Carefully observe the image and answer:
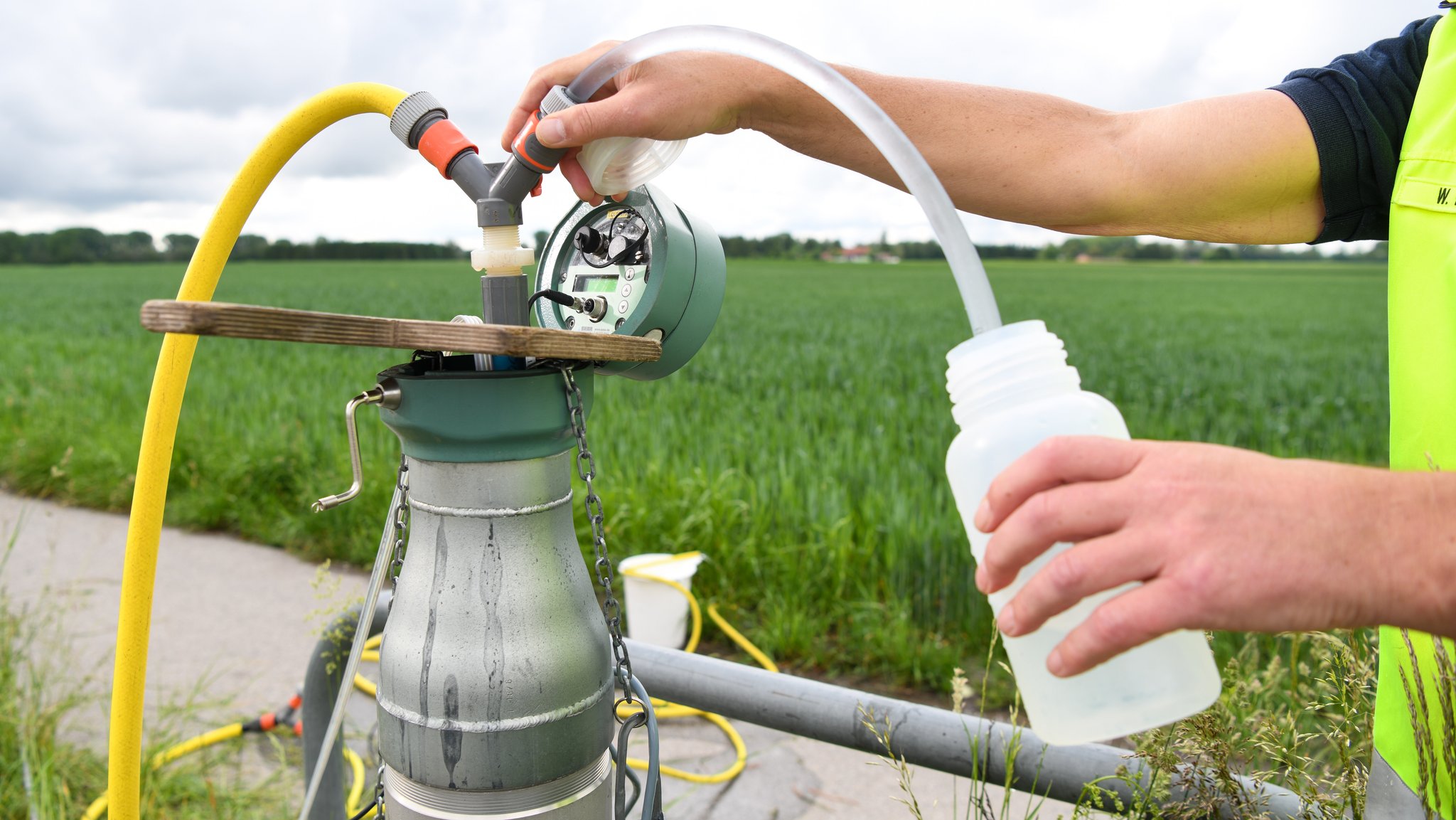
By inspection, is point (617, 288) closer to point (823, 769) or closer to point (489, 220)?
point (489, 220)

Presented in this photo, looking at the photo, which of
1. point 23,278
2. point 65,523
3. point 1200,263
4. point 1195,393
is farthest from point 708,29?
point 1200,263

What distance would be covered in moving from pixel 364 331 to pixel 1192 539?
56cm

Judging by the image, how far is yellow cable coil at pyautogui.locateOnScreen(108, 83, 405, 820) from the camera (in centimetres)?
102

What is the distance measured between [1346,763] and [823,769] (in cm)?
156

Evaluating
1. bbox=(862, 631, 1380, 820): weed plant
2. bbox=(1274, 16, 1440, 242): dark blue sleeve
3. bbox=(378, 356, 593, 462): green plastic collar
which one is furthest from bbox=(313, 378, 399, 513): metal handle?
bbox=(1274, 16, 1440, 242): dark blue sleeve

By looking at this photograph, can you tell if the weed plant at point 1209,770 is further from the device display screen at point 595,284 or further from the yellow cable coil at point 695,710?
the yellow cable coil at point 695,710

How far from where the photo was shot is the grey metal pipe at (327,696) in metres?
1.30

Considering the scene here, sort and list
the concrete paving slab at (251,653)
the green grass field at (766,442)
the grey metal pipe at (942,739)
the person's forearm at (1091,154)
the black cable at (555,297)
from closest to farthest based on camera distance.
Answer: the black cable at (555,297) < the grey metal pipe at (942,739) < the person's forearm at (1091,154) < the concrete paving slab at (251,653) < the green grass field at (766,442)

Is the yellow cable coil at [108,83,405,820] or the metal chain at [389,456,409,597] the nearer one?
the metal chain at [389,456,409,597]

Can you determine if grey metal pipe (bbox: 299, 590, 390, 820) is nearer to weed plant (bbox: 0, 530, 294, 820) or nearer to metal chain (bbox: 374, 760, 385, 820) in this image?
metal chain (bbox: 374, 760, 385, 820)

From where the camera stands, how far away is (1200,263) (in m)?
60.1

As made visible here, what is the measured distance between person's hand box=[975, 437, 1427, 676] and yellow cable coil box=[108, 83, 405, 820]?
831 mm

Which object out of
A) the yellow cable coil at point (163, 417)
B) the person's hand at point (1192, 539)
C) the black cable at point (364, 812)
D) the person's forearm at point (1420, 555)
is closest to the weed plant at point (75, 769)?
the yellow cable coil at point (163, 417)

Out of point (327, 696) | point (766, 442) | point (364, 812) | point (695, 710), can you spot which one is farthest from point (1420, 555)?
point (766, 442)
